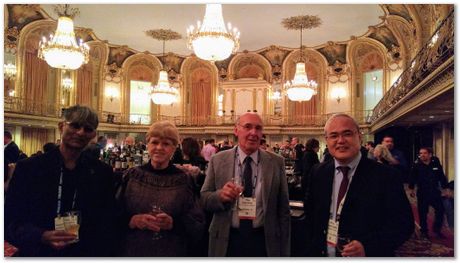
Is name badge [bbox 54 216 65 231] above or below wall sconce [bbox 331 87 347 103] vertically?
below

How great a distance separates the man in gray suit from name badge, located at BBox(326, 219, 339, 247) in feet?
1.33

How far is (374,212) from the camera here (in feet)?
5.71

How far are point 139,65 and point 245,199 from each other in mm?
17316

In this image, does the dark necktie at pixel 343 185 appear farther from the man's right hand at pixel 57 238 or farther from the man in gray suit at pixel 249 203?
the man's right hand at pixel 57 238

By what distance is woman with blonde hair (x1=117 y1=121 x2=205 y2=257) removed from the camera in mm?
1849

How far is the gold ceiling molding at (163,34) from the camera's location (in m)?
14.1

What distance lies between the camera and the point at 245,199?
6.98 ft

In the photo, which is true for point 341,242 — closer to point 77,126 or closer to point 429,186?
point 77,126

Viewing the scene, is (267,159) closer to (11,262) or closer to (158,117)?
(11,262)

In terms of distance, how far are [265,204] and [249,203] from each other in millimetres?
107

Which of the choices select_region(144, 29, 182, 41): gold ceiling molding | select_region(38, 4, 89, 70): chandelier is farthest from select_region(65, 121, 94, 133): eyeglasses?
select_region(144, 29, 182, 41): gold ceiling molding

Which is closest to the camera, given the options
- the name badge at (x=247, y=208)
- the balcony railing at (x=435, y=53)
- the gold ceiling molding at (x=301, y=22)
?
the name badge at (x=247, y=208)

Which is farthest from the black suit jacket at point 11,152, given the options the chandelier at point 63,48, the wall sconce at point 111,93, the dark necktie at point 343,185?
the wall sconce at point 111,93

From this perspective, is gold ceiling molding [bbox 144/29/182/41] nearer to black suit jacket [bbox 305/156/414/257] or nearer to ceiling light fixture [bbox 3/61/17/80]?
ceiling light fixture [bbox 3/61/17/80]
